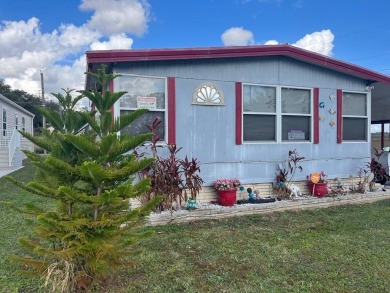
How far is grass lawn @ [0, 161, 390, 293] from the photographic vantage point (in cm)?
291

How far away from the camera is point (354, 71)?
6930 millimetres

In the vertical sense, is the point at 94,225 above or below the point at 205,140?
below

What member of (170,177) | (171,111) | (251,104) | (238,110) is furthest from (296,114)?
(170,177)

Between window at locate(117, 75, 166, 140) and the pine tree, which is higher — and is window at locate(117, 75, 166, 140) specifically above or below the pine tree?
above

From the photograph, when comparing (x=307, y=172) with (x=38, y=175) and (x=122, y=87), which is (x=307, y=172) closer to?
(x=122, y=87)

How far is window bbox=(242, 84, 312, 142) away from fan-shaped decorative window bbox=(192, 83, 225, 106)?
54cm

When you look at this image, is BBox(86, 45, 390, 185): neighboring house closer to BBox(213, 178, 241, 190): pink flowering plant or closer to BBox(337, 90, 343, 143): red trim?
BBox(337, 90, 343, 143): red trim

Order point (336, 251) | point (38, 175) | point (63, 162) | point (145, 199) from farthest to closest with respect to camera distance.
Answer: point (145, 199) → point (336, 251) → point (38, 175) → point (63, 162)

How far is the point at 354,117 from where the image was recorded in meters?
7.29

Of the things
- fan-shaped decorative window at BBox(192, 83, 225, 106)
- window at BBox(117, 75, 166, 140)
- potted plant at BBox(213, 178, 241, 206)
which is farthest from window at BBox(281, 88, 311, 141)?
window at BBox(117, 75, 166, 140)

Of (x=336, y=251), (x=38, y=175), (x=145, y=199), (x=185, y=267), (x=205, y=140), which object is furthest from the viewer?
(x=205, y=140)

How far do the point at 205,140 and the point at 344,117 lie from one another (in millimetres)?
3366

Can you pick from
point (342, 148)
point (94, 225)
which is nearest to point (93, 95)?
point (94, 225)

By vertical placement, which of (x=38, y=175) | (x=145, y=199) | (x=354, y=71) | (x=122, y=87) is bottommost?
(x=145, y=199)
